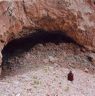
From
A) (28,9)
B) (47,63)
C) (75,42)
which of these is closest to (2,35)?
(28,9)

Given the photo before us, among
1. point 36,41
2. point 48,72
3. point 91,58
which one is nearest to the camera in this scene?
point 48,72

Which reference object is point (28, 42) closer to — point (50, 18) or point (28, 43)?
point (28, 43)

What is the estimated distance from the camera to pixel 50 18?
6137 mm

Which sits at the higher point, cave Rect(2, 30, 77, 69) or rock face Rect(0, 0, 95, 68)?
rock face Rect(0, 0, 95, 68)

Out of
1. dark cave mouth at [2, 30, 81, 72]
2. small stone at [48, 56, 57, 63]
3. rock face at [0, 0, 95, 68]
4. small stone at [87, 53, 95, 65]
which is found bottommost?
small stone at [87, 53, 95, 65]

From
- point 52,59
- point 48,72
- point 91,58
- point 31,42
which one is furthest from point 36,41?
point 91,58

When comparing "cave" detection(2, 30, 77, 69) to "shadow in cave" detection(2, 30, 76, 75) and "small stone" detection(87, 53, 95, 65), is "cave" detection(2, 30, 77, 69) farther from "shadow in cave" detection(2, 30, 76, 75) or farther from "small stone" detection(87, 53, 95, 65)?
"small stone" detection(87, 53, 95, 65)

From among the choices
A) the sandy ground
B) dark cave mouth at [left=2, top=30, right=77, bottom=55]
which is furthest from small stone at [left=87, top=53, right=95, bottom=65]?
dark cave mouth at [left=2, top=30, right=77, bottom=55]

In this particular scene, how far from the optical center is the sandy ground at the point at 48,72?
5547 mm

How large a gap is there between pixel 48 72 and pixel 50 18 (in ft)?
3.22

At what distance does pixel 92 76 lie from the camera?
6.54 m

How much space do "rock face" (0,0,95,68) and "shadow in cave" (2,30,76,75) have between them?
6.5 inches

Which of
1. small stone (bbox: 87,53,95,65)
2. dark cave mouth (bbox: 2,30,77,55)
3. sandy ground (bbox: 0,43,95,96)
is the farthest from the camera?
small stone (bbox: 87,53,95,65)

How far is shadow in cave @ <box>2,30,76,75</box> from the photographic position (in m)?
6.48
